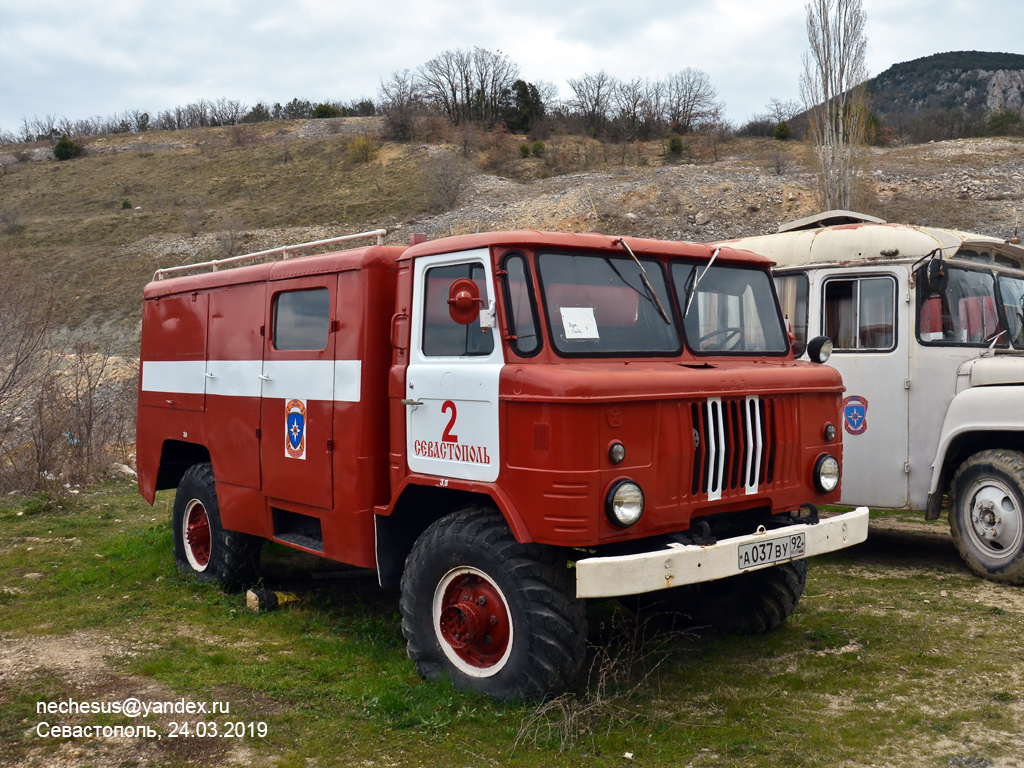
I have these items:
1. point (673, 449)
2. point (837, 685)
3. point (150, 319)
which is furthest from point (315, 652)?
point (150, 319)

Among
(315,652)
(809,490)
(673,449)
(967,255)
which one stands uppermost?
(967,255)

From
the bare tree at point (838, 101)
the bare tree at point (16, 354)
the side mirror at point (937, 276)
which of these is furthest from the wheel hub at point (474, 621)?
the bare tree at point (838, 101)

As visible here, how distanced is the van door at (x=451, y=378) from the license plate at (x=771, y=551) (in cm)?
138

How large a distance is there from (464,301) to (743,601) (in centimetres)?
294

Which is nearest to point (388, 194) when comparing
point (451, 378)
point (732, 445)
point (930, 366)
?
point (930, 366)

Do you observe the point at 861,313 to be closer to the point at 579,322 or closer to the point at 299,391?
the point at 579,322

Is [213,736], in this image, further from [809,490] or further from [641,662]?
[809,490]

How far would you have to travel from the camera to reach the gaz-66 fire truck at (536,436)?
4395 millimetres

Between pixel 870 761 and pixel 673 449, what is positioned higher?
pixel 673 449

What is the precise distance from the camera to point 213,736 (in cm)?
444

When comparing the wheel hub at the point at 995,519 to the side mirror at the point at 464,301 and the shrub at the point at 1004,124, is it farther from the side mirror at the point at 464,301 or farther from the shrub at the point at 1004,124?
the shrub at the point at 1004,124

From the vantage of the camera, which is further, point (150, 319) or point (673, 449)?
point (150, 319)

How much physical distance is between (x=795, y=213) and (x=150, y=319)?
88.3 feet

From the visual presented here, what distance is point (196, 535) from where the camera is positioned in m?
7.73
